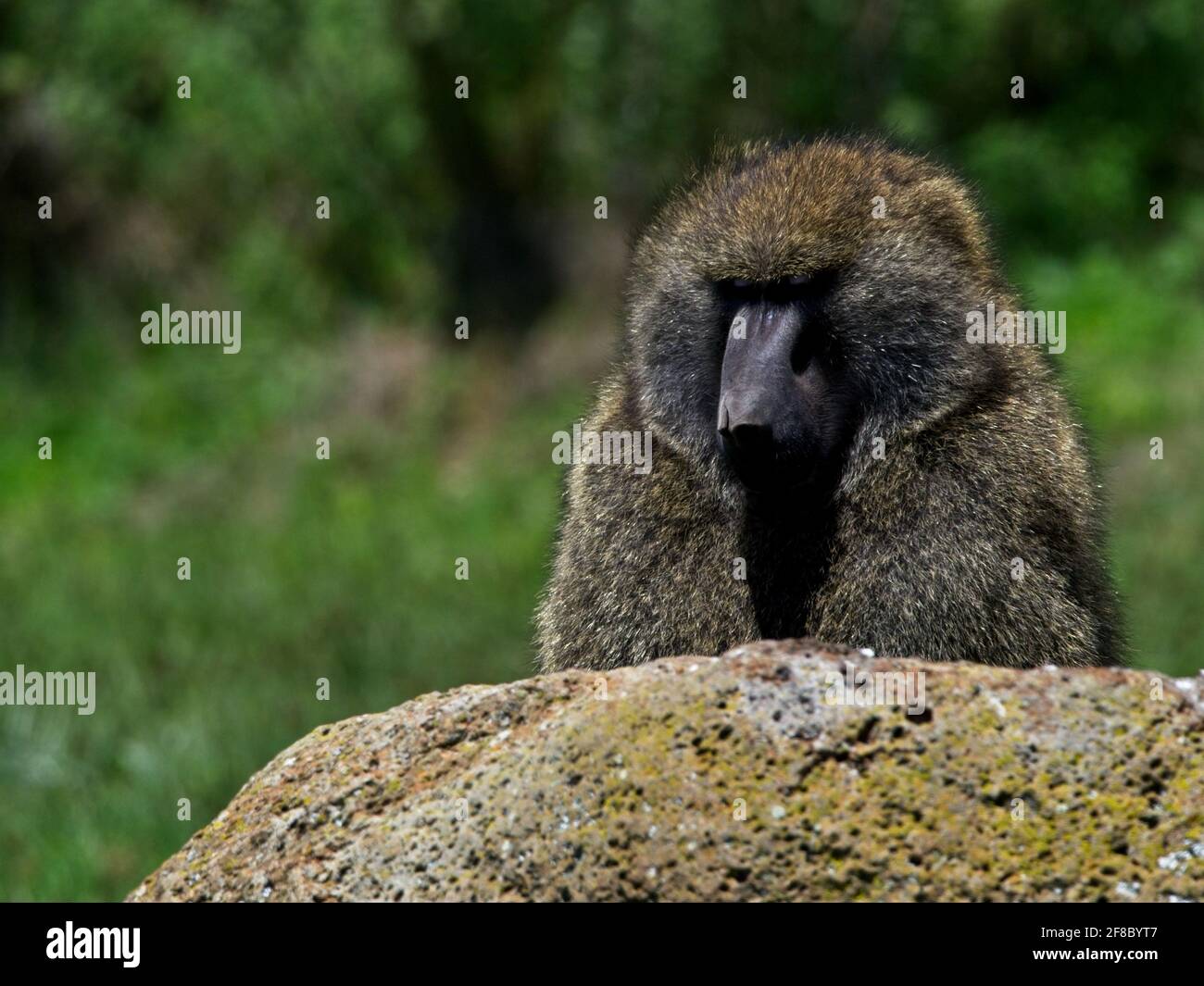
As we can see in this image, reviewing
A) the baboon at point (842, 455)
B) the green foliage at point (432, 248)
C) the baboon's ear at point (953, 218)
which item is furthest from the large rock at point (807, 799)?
the green foliage at point (432, 248)

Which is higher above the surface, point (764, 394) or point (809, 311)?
point (809, 311)

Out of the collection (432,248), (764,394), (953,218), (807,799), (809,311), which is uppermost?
(432,248)

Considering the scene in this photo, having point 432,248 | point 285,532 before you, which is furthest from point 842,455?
point 432,248

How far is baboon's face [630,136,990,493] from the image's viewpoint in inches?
141

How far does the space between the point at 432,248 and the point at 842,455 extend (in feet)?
28.7

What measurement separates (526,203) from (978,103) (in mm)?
3231

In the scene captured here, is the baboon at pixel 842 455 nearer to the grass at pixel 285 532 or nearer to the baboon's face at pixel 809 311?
the baboon's face at pixel 809 311

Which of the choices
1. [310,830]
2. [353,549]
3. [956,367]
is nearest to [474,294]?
[353,549]

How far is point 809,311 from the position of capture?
12.1 feet

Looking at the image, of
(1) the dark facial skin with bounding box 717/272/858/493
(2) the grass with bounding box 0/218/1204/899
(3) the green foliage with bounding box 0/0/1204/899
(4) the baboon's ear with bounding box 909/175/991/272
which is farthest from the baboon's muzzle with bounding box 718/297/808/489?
(3) the green foliage with bounding box 0/0/1204/899

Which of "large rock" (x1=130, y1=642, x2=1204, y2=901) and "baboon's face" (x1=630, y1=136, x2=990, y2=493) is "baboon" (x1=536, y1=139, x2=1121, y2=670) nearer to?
"baboon's face" (x1=630, y1=136, x2=990, y2=493)

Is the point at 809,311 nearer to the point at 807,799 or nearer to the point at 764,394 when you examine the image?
the point at 764,394

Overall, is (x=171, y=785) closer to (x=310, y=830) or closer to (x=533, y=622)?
(x=533, y=622)

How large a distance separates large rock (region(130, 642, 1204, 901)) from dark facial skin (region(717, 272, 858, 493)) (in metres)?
0.69
